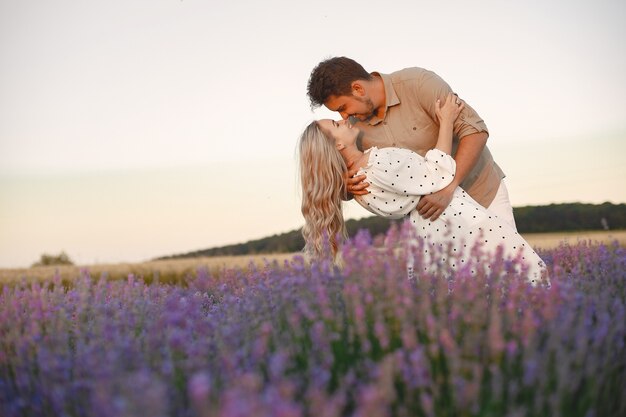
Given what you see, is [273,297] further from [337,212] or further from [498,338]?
[337,212]

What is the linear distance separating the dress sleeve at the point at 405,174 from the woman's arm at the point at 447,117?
125mm

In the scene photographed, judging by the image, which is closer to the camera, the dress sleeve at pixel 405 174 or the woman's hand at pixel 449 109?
the dress sleeve at pixel 405 174

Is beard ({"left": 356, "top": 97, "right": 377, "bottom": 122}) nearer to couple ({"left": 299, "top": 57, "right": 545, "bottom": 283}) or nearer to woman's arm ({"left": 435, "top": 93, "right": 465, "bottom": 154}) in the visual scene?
couple ({"left": 299, "top": 57, "right": 545, "bottom": 283})

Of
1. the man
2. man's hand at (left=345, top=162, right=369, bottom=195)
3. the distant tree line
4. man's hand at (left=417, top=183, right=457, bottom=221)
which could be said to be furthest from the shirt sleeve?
the distant tree line

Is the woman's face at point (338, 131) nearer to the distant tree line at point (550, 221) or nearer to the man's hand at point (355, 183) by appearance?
the man's hand at point (355, 183)

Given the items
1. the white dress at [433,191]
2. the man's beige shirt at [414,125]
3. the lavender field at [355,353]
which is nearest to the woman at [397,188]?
the white dress at [433,191]

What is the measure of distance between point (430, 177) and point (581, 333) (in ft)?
6.10

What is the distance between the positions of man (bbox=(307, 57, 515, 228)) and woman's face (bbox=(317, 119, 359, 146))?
311 mm

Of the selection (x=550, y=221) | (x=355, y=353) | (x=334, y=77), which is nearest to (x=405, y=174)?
(x=334, y=77)

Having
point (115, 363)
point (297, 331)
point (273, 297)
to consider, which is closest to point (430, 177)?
point (273, 297)

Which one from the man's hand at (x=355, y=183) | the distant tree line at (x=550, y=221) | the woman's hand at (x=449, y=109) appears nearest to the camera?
the man's hand at (x=355, y=183)

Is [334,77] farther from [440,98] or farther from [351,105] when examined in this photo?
[440,98]

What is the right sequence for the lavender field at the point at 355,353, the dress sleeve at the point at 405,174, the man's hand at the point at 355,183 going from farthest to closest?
1. the man's hand at the point at 355,183
2. the dress sleeve at the point at 405,174
3. the lavender field at the point at 355,353

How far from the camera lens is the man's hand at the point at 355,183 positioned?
3.89 meters
